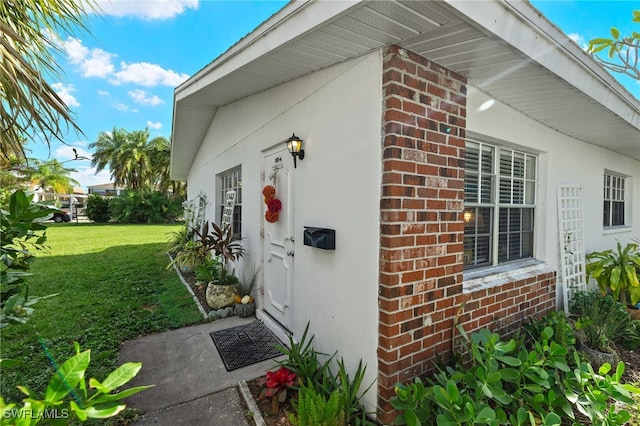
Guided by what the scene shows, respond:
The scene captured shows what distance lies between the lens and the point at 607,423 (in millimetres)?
2014

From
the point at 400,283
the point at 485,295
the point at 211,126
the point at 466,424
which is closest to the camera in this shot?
the point at 466,424

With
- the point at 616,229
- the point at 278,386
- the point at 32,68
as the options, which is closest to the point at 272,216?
the point at 278,386

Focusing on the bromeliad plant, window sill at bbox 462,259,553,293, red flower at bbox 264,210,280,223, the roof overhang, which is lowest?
the bromeliad plant

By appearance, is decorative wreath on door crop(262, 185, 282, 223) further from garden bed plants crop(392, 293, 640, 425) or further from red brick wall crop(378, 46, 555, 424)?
garden bed plants crop(392, 293, 640, 425)

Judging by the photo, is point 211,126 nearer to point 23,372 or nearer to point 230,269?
point 230,269

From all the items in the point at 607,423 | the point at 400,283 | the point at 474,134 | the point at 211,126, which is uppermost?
the point at 211,126

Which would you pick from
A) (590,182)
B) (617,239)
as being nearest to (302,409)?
(590,182)

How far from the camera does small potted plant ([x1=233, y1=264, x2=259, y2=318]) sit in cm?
448

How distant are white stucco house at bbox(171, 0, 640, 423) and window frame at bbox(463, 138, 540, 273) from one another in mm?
22

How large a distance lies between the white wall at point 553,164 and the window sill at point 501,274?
285 mm

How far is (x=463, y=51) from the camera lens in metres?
2.29

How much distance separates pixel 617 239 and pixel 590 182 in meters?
2.20

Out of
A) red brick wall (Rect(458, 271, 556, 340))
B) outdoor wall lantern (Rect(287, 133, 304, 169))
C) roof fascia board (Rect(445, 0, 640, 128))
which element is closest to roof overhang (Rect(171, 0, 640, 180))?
roof fascia board (Rect(445, 0, 640, 128))

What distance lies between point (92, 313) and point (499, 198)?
19.8ft
